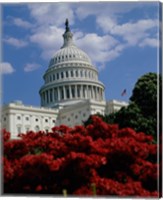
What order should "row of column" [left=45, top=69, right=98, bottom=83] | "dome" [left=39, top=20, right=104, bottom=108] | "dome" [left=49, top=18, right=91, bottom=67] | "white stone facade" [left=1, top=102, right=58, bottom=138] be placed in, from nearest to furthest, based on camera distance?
1. "white stone facade" [left=1, top=102, right=58, bottom=138]
2. "dome" [left=39, top=20, right=104, bottom=108]
3. "row of column" [left=45, top=69, right=98, bottom=83]
4. "dome" [left=49, top=18, right=91, bottom=67]

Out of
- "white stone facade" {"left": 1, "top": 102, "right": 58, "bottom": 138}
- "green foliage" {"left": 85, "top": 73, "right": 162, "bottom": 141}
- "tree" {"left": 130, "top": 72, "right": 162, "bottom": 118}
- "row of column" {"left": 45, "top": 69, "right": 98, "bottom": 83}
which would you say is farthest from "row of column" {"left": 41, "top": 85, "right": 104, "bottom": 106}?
"tree" {"left": 130, "top": 72, "right": 162, "bottom": 118}

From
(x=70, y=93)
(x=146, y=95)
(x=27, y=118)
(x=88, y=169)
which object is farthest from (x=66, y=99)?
(x=88, y=169)

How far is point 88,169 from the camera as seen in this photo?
8242mm

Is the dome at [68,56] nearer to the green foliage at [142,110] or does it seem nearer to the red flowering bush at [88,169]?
the green foliage at [142,110]

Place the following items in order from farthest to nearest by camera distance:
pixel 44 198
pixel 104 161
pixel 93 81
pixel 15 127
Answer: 1. pixel 93 81
2. pixel 15 127
3. pixel 104 161
4. pixel 44 198

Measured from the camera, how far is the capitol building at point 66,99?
56.8 meters

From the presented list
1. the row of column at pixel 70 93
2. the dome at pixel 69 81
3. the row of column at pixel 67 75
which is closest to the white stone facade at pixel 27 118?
the dome at pixel 69 81

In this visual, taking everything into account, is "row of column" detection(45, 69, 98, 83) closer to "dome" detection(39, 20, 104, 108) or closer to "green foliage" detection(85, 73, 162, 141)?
"dome" detection(39, 20, 104, 108)

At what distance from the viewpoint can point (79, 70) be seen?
67.5 metres

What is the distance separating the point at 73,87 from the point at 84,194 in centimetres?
5802

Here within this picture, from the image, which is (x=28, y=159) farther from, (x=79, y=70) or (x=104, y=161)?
(x=79, y=70)

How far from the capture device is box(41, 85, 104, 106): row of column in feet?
211

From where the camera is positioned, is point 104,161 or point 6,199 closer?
point 6,199

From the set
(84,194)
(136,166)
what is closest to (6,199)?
(84,194)
